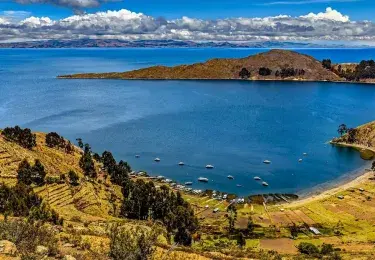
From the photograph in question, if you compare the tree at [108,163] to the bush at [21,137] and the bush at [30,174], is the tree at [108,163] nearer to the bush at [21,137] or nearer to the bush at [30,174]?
the bush at [21,137]

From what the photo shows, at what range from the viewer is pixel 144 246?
99.2 feet

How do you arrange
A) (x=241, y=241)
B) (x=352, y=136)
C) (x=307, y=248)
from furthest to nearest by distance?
(x=352, y=136)
(x=241, y=241)
(x=307, y=248)

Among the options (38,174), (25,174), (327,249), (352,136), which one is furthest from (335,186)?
(25,174)

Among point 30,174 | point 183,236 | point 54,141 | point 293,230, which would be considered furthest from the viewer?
point 54,141

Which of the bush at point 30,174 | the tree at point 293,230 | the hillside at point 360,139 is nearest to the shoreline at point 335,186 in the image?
the tree at point 293,230

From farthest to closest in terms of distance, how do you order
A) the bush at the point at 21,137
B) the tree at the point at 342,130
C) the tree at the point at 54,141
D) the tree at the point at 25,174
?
1. the tree at the point at 342,130
2. the tree at the point at 54,141
3. the bush at the point at 21,137
4. the tree at the point at 25,174

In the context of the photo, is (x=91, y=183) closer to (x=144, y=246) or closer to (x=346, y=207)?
(x=346, y=207)

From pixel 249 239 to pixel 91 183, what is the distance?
4288 cm

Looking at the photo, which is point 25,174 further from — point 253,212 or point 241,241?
point 253,212

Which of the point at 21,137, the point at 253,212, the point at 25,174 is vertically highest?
the point at 21,137

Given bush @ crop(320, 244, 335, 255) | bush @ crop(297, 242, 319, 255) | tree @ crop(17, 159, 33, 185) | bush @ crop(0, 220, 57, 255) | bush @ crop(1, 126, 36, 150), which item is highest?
bush @ crop(0, 220, 57, 255)

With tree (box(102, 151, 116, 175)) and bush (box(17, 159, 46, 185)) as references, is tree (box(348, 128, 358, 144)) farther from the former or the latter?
bush (box(17, 159, 46, 185))

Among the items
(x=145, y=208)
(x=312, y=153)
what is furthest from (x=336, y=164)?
(x=145, y=208)

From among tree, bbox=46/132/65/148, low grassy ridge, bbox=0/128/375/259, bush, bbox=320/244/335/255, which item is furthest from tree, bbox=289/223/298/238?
tree, bbox=46/132/65/148
